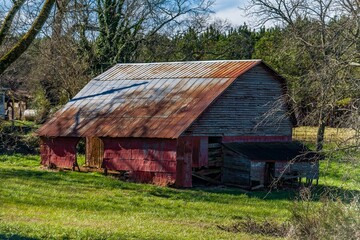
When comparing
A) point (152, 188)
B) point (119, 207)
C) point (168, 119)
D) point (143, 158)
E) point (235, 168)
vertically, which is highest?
point (168, 119)

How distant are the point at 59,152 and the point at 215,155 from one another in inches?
313

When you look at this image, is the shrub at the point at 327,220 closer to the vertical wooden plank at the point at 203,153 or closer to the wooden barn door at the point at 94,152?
the vertical wooden plank at the point at 203,153

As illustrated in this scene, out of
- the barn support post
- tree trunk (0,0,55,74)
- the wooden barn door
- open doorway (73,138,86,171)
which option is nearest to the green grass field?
the barn support post

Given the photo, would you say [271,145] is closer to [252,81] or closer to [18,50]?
[252,81]

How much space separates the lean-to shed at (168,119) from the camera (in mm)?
27641

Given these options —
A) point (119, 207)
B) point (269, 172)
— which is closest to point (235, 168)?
point (269, 172)

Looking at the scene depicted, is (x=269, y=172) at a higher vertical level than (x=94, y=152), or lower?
lower

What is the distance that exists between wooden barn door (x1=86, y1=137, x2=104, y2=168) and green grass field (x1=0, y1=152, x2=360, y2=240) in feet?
4.73

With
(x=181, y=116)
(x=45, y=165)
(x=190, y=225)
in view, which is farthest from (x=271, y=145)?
(x=190, y=225)

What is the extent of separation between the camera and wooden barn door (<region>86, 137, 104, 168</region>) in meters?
31.1

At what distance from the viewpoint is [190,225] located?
17.7 meters

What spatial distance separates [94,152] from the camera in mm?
31547

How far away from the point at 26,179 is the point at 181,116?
268 inches

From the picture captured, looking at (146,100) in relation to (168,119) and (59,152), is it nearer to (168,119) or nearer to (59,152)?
(168,119)
